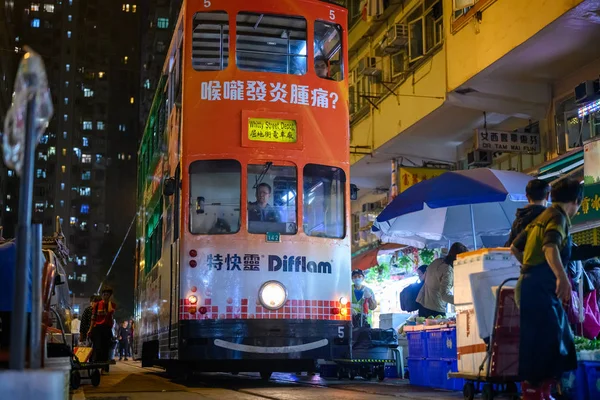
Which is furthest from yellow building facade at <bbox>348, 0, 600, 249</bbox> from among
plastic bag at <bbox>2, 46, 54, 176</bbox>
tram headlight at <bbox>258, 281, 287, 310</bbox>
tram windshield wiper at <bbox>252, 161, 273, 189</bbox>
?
plastic bag at <bbox>2, 46, 54, 176</bbox>

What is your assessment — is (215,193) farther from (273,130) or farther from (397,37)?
(397,37)

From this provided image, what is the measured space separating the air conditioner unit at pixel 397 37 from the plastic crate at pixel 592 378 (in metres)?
12.8

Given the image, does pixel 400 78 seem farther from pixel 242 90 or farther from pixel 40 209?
pixel 40 209

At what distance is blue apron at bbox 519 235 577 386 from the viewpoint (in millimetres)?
5855

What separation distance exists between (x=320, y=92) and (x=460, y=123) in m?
7.13

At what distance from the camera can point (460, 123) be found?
708 inches

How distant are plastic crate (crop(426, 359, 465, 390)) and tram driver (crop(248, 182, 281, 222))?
2932 millimetres

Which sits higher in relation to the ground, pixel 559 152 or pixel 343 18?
pixel 343 18

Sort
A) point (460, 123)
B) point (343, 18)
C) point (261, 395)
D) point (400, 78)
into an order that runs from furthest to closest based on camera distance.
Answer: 1. point (400, 78)
2. point (460, 123)
3. point (343, 18)
4. point (261, 395)

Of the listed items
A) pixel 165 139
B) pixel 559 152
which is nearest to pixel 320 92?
pixel 165 139

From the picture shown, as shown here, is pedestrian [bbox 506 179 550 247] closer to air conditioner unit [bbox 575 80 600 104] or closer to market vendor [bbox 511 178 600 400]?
market vendor [bbox 511 178 600 400]

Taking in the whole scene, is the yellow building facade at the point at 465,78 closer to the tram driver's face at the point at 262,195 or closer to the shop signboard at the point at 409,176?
the shop signboard at the point at 409,176

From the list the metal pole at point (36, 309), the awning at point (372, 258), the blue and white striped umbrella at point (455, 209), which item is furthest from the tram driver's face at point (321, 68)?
the awning at point (372, 258)

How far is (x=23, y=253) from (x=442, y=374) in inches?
303
